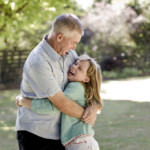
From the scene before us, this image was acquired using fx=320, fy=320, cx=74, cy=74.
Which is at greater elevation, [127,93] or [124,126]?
[124,126]

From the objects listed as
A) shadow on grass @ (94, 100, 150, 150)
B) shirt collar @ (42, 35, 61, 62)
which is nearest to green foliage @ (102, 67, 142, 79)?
shadow on grass @ (94, 100, 150, 150)

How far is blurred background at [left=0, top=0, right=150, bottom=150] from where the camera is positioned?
5.94 metres

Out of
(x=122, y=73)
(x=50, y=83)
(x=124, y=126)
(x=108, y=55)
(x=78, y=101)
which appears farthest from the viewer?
(x=108, y=55)

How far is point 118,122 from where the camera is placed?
6672 mm

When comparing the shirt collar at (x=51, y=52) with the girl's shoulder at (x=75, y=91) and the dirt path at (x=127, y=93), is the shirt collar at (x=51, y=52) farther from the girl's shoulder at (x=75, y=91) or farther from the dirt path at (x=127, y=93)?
the dirt path at (x=127, y=93)

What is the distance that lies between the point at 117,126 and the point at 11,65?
340 inches

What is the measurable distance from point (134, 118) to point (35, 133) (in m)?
4.87

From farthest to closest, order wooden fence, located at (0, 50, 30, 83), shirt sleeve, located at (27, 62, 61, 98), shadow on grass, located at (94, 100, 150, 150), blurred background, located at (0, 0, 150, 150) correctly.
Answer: wooden fence, located at (0, 50, 30, 83) → blurred background, located at (0, 0, 150, 150) → shadow on grass, located at (94, 100, 150, 150) → shirt sleeve, located at (27, 62, 61, 98)

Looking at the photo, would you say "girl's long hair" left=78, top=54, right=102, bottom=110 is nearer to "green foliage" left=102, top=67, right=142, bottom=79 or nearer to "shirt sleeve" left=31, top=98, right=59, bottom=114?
"shirt sleeve" left=31, top=98, right=59, bottom=114

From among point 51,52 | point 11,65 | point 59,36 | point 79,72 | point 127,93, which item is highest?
point 59,36

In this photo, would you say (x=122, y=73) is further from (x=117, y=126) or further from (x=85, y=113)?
(x=85, y=113)

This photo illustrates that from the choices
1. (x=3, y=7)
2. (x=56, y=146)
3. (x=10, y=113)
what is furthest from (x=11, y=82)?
(x=56, y=146)

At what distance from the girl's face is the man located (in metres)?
0.05

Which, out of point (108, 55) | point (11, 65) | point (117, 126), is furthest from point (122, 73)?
point (117, 126)
